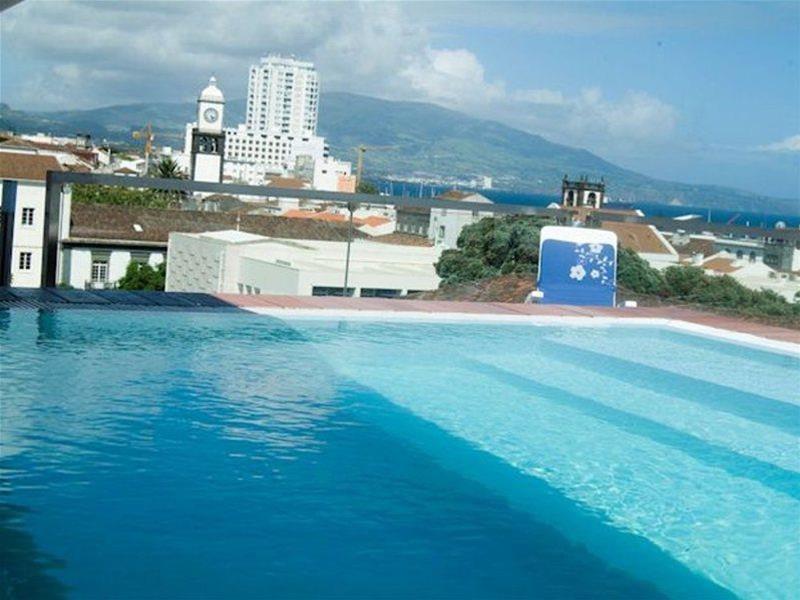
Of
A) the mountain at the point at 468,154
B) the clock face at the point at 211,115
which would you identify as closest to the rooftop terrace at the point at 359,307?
the clock face at the point at 211,115

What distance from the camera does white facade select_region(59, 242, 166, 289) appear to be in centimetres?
747

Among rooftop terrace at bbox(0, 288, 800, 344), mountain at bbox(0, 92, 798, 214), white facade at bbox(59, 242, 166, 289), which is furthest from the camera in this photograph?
mountain at bbox(0, 92, 798, 214)

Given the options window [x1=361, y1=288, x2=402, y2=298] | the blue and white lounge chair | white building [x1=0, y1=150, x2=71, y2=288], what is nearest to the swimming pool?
white building [x1=0, y1=150, x2=71, y2=288]

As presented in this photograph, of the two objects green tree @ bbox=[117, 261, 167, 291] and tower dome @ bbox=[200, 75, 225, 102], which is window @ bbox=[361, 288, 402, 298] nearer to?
green tree @ bbox=[117, 261, 167, 291]

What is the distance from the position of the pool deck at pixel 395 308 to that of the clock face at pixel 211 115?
124 feet

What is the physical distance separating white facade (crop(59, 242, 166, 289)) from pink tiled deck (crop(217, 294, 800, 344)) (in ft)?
2.41

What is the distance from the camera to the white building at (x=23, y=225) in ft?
24.0

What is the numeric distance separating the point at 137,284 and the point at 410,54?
99.8 metres

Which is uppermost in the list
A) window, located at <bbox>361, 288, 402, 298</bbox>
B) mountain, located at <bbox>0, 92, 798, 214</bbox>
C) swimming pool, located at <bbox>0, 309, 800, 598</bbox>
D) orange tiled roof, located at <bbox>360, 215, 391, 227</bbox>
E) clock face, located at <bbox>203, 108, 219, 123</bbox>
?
mountain, located at <bbox>0, 92, 798, 214</bbox>

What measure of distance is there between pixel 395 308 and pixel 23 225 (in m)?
2.65

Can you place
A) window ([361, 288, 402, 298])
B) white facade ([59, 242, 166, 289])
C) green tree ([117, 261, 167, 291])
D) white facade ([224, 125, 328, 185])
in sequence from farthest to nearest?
white facade ([224, 125, 328, 185]), window ([361, 288, 402, 298]), green tree ([117, 261, 167, 291]), white facade ([59, 242, 166, 289])

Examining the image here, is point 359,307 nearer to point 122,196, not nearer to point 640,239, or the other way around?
point 122,196

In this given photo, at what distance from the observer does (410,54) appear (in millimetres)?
105188

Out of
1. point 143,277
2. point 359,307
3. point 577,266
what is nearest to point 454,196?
point 577,266
